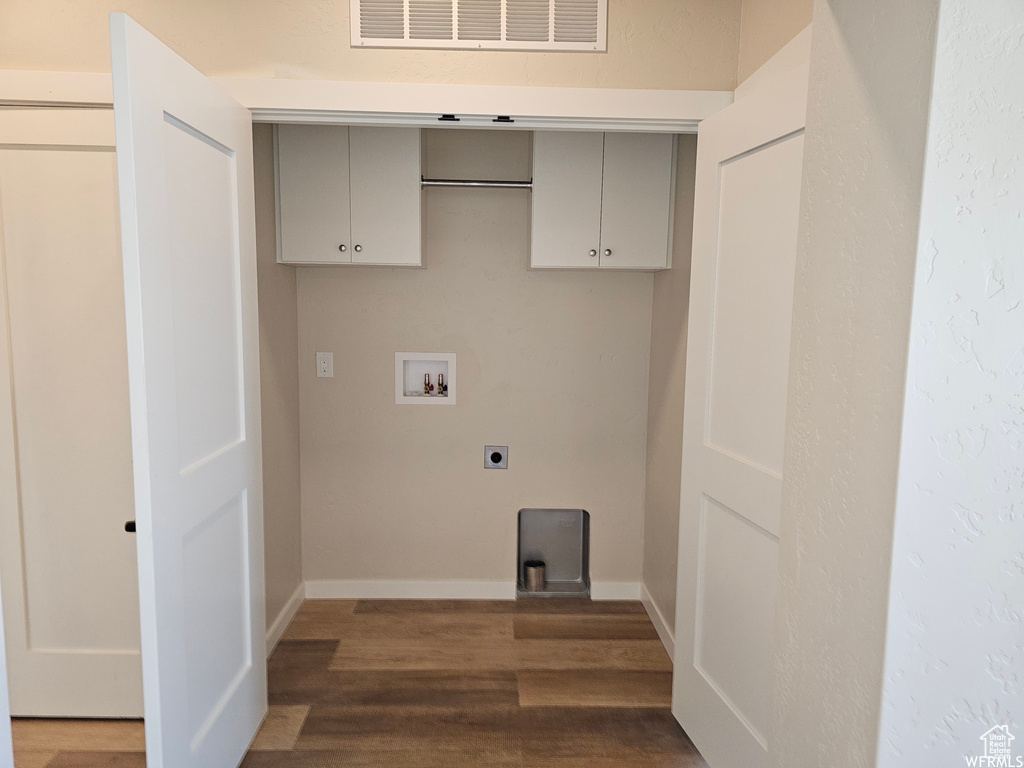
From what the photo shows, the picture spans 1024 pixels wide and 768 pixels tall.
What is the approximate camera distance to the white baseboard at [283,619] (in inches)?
111

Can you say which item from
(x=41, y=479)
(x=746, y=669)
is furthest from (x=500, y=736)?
(x=41, y=479)

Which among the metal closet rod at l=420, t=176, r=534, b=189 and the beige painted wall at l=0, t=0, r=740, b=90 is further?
the metal closet rod at l=420, t=176, r=534, b=189

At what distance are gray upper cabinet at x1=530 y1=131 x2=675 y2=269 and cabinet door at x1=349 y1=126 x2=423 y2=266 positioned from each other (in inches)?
21.0

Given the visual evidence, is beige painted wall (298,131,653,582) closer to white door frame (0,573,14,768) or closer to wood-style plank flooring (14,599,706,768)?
wood-style plank flooring (14,599,706,768)

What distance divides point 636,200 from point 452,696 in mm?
2190

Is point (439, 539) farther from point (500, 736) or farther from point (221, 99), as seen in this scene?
point (221, 99)

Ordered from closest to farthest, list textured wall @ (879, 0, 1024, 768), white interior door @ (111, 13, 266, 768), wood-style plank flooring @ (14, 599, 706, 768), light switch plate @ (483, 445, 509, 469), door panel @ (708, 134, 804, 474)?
textured wall @ (879, 0, 1024, 768) → white interior door @ (111, 13, 266, 768) → door panel @ (708, 134, 804, 474) → wood-style plank flooring @ (14, 599, 706, 768) → light switch plate @ (483, 445, 509, 469)

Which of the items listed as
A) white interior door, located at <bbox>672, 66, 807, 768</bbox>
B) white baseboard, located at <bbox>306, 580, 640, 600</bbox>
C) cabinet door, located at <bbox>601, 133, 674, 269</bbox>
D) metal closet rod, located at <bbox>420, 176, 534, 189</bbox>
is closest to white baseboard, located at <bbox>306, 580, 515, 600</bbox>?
white baseboard, located at <bbox>306, 580, 640, 600</bbox>

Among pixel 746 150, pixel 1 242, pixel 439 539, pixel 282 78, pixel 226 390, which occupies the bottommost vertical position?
pixel 439 539

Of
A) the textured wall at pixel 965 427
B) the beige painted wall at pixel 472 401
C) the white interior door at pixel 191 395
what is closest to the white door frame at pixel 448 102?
the white interior door at pixel 191 395

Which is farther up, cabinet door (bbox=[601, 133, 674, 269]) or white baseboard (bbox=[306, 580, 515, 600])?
cabinet door (bbox=[601, 133, 674, 269])

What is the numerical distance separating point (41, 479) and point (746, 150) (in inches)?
94.5

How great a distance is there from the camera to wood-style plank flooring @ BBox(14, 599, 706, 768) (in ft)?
7.06

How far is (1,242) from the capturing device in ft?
6.75
